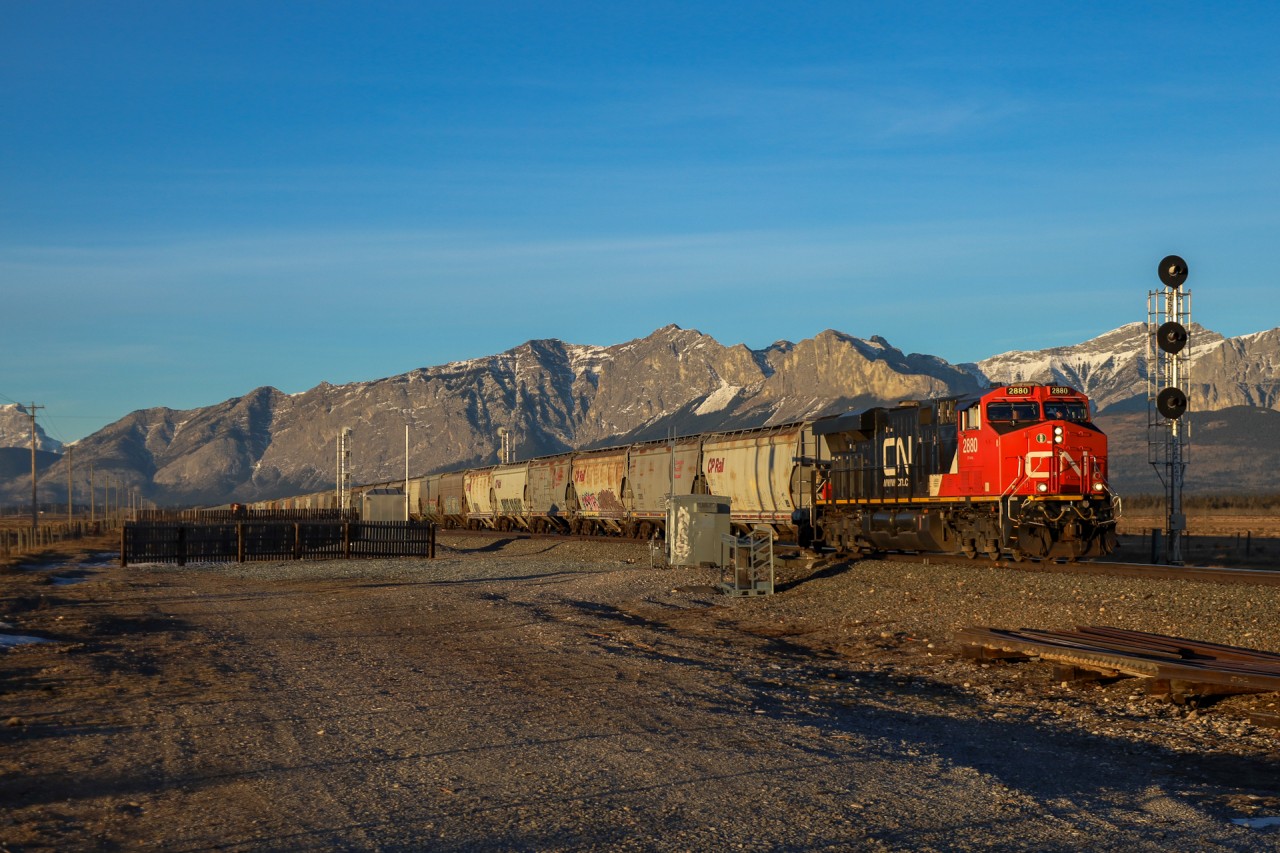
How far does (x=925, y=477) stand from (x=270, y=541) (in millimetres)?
25447

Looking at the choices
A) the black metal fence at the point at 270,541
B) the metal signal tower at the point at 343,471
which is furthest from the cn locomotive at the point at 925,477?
the metal signal tower at the point at 343,471

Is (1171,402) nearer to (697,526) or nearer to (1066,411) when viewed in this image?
(1066,411)

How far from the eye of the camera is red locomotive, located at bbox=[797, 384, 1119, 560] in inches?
1028

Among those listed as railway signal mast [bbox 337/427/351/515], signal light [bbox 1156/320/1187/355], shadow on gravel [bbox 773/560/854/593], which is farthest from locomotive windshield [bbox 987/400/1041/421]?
railway signal mast [bbox 337/427/351/515]

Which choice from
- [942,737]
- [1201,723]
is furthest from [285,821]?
[1201,723]

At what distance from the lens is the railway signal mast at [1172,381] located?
2844cm

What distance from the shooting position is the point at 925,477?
29062 millimetres

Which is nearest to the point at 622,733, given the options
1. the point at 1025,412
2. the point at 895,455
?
the point at 1025,412

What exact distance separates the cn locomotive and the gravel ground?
13.8 feet

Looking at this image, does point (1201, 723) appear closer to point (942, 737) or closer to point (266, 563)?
point (942, 737)

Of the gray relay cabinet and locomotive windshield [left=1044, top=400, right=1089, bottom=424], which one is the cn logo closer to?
locomotive windshield [left=1044, top=400, right=1089, bottom=424]

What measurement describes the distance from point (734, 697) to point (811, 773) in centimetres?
379

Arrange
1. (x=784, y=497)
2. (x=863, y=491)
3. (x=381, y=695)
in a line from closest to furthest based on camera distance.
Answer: (x=381, y=695), (x=863, y=491), (x=784, y=497)

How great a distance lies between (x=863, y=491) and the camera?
32156 mm
